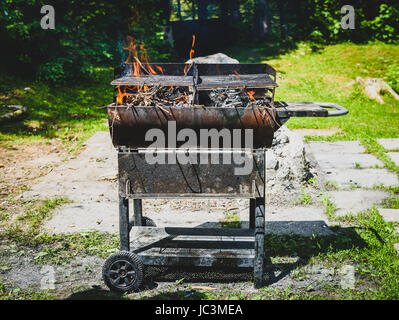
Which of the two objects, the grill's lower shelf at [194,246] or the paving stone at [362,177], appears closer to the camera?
the grill's lower shelf at [194,246]

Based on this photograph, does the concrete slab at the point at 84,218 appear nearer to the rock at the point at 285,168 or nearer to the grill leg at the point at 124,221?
the grill leg at the point at 124,221

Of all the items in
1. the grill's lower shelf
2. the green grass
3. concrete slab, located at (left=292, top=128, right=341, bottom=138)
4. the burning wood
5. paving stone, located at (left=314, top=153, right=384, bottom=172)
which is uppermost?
the burning wood

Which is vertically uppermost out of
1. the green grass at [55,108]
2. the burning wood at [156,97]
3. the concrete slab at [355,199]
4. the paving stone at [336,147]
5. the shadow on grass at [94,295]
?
the burning wood at [156,97]

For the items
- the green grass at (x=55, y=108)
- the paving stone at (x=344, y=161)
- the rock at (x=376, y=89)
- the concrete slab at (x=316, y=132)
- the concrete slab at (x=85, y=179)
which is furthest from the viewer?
the rock at (x=376, y=89)

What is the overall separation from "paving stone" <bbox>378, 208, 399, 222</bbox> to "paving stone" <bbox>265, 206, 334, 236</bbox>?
0.68 metres

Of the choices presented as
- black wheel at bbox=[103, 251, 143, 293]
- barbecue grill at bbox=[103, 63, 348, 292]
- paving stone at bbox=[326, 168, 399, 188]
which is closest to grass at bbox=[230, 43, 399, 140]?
paving stone at bbox=[326, 168, 399, 188]

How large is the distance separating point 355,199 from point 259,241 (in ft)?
7.95

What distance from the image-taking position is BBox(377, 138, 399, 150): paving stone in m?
7.39

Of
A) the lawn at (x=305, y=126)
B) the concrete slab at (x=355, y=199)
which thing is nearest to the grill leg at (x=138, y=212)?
the lawn at (x=305, y=126)

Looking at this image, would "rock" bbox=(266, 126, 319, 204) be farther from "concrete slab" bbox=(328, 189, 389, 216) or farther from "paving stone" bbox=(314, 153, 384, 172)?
"paving stone" bbox=(314, 153, 384, 172)

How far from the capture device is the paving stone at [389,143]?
7.39 m

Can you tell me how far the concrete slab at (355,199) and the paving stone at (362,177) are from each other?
23 centimetres

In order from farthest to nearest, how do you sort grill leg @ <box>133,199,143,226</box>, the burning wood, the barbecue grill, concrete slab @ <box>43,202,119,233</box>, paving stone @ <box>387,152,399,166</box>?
1. paving stone @ <box>387,152,399,166</box>
2. concrete slab @ <box>43,202,119,233</box>
3. grill leg @ <box>133,199,143,226</box>
4. the burning wood
5. the barbecue grill

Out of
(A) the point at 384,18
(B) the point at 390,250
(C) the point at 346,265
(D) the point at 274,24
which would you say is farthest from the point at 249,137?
(D) the point at 274,24
